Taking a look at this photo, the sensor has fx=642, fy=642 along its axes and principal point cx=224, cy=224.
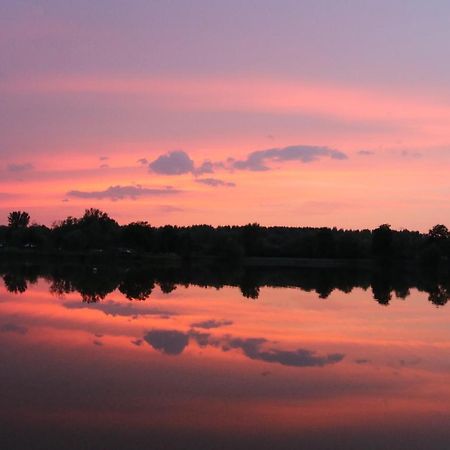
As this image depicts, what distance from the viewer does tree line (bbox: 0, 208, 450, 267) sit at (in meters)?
102

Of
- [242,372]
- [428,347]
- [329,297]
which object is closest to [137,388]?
[242,372]

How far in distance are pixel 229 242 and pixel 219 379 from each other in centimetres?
9266

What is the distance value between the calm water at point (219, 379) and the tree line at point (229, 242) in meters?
76.2

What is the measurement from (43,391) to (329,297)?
27182 mm

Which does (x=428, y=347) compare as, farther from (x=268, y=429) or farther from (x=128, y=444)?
(x=128, y=444)

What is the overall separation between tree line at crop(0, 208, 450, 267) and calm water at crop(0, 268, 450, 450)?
7622 cm

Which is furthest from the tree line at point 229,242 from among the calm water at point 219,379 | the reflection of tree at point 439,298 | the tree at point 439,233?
the calm water at point 219,379

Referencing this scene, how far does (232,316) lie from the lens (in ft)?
84.4

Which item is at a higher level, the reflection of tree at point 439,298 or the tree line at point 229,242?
the tree line at point 229,242

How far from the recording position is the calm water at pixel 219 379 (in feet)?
32.5

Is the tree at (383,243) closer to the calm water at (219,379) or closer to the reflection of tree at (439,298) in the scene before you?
the reflection of tree at (439,298)

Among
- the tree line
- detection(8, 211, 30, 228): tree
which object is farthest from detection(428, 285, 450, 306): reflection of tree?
detection(8, 211, 30, 228): tree

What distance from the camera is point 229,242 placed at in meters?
106

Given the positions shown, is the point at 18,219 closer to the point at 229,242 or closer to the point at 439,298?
the point at 229,242
